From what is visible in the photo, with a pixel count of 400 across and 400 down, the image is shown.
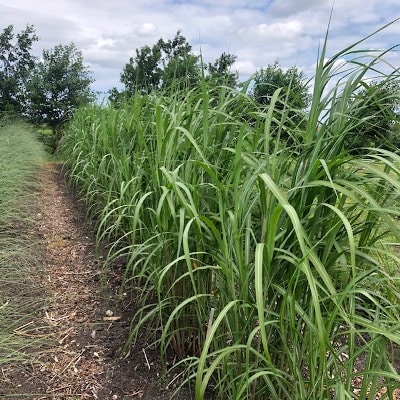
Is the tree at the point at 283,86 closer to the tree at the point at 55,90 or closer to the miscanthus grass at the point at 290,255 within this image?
the miscanthus grass at the point at 290,255

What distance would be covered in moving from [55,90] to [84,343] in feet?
34.2

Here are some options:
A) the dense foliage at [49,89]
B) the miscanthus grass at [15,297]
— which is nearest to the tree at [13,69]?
the dense foliage at [49,89]

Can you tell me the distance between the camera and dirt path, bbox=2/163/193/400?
148 cm

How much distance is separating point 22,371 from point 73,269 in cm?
98

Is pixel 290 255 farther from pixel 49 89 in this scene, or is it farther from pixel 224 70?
pixel 49 89

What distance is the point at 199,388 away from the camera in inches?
34.4

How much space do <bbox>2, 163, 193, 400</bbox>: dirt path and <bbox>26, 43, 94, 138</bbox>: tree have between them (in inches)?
355

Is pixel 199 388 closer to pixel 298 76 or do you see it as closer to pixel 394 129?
pixel 394 129

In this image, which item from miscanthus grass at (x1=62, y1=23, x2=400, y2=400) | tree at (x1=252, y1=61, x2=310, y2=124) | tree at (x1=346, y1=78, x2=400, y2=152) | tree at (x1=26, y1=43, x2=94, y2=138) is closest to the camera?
miscanthus grass at (x1=62, y1=23, x2=400, y2=400)

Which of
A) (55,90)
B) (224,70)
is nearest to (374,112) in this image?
(224,70)

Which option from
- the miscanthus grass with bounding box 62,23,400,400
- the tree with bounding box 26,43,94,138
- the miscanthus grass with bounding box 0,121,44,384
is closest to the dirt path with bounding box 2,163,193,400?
the miscanthus grass with bounding box 0,121,44,384

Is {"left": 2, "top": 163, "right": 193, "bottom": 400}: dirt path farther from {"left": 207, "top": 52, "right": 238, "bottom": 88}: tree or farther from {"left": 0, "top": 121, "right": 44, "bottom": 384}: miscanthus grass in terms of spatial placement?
{"left": 207, "top": 52, "right": 238, "bottom": 88}: tree

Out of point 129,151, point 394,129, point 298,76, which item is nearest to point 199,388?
point 394,129

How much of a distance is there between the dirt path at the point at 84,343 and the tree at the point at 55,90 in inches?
355
